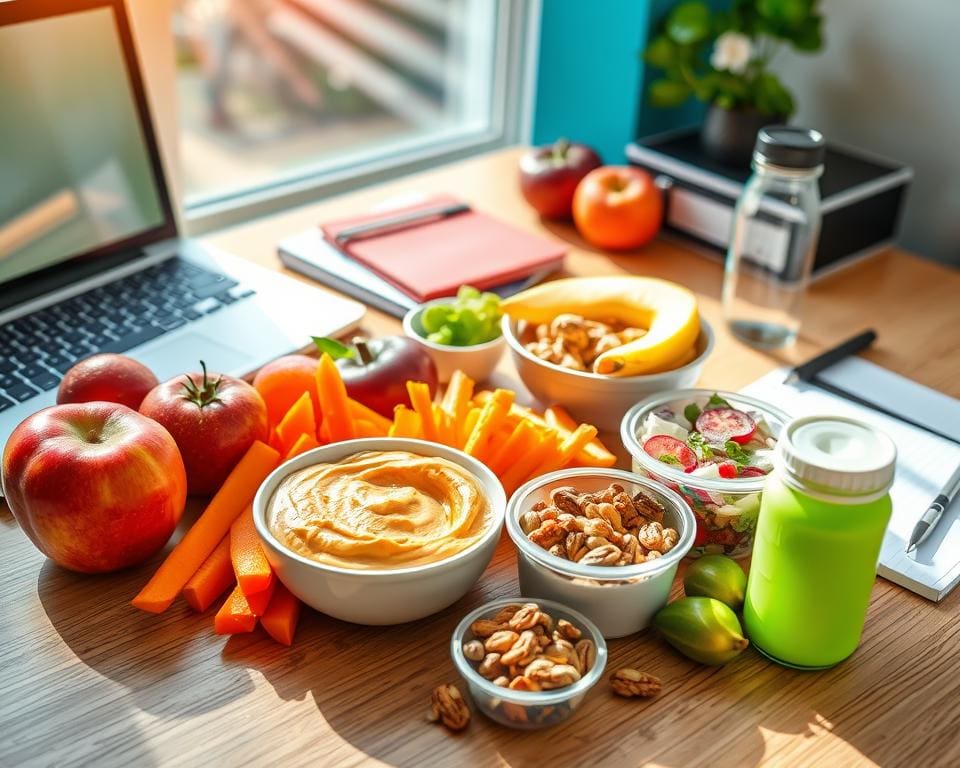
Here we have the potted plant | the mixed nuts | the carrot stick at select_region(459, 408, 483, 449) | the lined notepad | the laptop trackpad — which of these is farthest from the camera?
the potted plant

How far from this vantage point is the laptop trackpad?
3.87ft

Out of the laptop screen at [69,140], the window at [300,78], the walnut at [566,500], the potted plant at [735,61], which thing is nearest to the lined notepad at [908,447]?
the walnut at [566,500]

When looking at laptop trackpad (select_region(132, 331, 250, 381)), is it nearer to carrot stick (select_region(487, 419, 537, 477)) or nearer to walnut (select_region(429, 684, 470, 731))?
carrot stick (select_region(487, 419, 537, 477))

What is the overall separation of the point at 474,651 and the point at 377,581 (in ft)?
→ 0.31

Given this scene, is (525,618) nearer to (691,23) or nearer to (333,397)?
(333,397)

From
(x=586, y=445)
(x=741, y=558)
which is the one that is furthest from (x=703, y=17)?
(x=741, y=558)

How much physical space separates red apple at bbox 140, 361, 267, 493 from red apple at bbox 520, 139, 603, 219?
739mm

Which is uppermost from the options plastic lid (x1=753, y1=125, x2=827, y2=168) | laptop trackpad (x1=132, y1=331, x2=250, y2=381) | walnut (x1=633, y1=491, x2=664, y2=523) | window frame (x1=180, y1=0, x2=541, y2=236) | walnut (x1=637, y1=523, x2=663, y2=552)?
plastic lid (x1=753, y1=125, x2=827, y2=168)

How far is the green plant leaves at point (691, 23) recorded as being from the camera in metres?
1.60

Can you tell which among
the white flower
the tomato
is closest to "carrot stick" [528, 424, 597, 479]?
the tomato

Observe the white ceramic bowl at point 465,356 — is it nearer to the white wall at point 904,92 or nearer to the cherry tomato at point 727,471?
the cherry tomato at point 727,471

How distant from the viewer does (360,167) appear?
1888 millimetres

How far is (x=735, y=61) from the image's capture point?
1.58m

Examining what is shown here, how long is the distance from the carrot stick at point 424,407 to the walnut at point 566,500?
0.17 m
